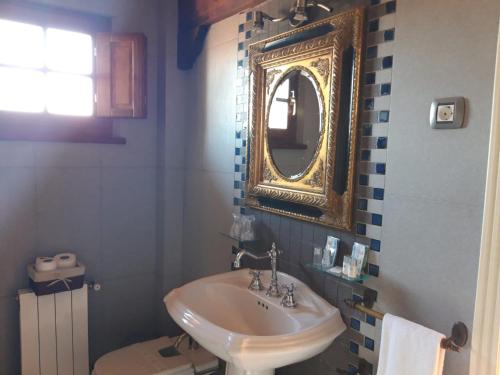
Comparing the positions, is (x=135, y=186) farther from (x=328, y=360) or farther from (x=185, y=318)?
(x=328, y=360)

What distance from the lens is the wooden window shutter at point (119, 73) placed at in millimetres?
2178

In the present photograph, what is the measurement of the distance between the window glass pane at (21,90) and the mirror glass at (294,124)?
1.24 m

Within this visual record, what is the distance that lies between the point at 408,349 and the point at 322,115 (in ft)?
2.68

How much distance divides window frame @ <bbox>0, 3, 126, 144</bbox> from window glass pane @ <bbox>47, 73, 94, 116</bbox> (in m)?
0.04

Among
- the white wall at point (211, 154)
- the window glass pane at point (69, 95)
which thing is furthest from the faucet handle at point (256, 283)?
the window glass pane at point (69, 95)

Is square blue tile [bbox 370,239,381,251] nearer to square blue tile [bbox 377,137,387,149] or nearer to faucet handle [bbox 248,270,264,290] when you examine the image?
square blue tile [bbox 377,137,387,149]

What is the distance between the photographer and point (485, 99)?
1.03 metres

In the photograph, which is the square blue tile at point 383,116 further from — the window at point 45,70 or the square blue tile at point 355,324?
the window at point 45,70

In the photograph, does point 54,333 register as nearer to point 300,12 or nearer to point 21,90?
point 21,90

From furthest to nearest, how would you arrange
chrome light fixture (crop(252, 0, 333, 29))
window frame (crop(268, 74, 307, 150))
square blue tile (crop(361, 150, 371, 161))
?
window frame (crop(268, 74, 307, 150))
chrome light fixture (crop(252, 0, 333, 29))
square blue tile (crop(361, 150, 371, 161))

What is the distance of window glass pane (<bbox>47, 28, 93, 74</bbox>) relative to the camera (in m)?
2.13

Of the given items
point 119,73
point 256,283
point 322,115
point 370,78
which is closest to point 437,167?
point 370,78

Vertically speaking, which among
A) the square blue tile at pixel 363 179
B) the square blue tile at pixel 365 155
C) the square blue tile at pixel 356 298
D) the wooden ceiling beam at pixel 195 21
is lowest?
the square blue tile at pixel 356 298

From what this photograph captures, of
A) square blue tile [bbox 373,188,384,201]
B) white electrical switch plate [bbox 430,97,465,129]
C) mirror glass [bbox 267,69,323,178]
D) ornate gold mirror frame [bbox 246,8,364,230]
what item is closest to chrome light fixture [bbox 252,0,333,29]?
ornate gold mirror frame [bbox 246,8,364,230]
